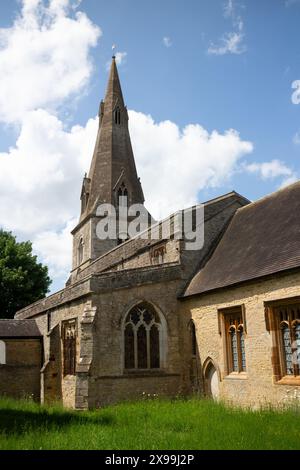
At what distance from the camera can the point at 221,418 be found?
10.5 metres

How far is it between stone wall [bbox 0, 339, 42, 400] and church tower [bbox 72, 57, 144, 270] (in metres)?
12.2

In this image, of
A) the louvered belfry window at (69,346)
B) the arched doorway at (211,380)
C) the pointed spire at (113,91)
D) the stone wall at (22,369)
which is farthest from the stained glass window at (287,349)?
the pointed spire at (113,91)

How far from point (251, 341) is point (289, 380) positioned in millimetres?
1710

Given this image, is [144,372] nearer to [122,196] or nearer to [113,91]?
[122,196]

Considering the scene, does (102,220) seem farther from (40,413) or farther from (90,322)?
(40,413)

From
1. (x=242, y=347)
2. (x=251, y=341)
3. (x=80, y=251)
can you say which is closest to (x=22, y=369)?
(x=242, y=347)

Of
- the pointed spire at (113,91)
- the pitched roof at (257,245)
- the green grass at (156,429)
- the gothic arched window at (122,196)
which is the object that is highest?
the pointed spire at (113,91)

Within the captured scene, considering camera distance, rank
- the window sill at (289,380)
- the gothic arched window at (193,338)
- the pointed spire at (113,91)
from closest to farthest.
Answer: the window sill at (289,380) → the gothic arched window at (193,338) → the pointed spire at (113,91)

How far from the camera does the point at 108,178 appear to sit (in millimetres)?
35281

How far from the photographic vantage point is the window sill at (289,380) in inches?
464

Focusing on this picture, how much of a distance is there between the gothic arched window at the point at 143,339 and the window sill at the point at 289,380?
5.43 m

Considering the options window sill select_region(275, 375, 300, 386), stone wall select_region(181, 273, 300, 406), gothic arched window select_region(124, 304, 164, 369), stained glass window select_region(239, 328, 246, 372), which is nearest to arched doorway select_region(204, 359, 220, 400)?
stone wall select_region(181, 273, 300, 406)

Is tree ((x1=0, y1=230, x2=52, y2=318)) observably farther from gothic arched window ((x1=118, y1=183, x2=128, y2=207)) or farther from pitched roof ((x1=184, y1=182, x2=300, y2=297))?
pitched roof ((x1=184, y1=182, x2=300, y2=297))

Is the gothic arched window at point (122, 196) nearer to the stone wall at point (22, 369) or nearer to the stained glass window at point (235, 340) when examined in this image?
the stone wall at point (22, 369)
